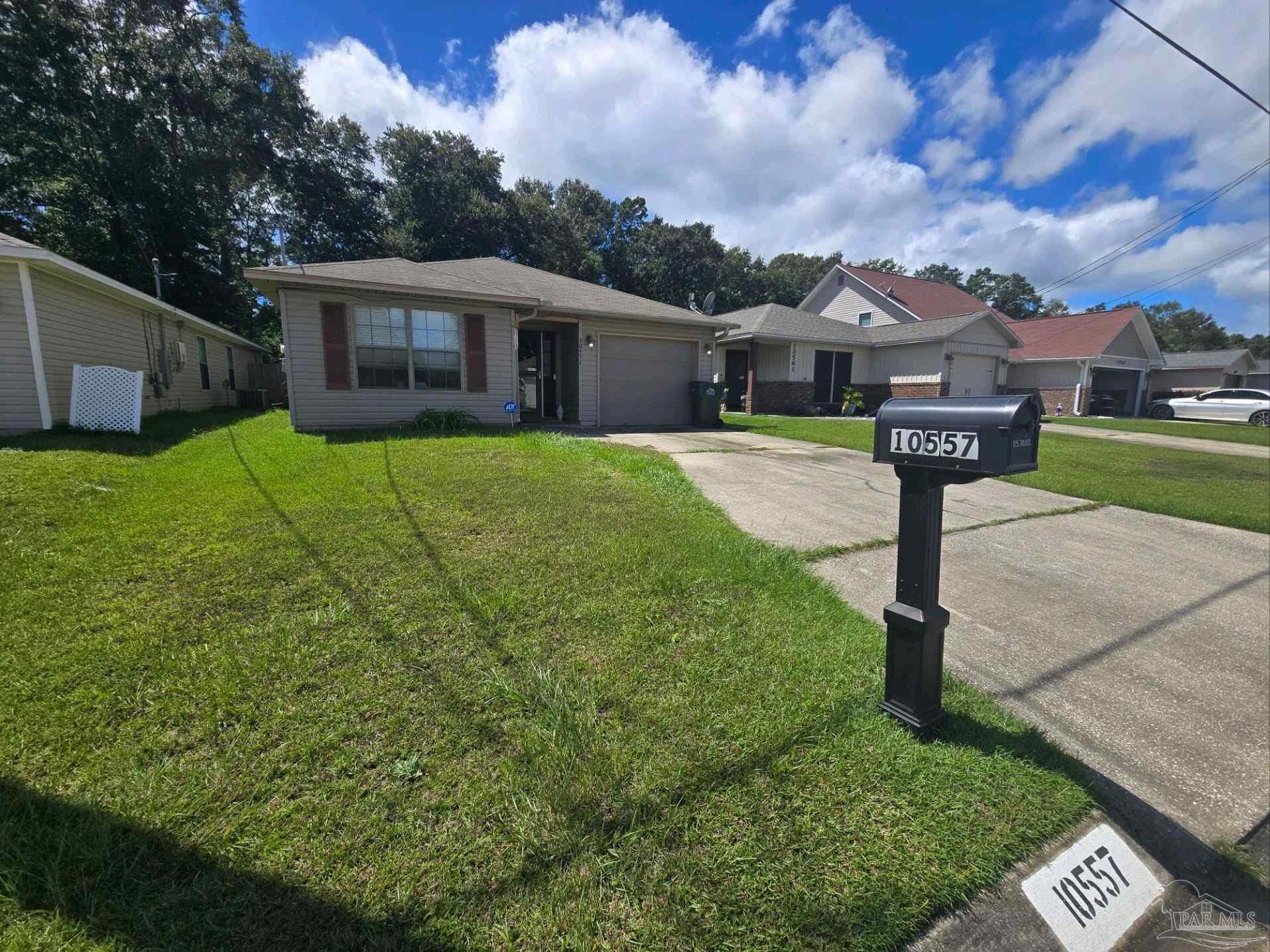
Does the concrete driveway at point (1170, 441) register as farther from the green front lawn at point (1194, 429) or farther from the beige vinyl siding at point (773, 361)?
the beige vinyl siding at point (773, 361)

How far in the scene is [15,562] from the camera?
2895 mm

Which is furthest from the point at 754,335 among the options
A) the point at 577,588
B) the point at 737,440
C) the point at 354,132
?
the point at 354,132

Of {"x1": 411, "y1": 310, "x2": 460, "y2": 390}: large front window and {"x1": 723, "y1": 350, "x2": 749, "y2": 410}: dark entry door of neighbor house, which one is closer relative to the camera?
{"x1": 411, "y1": 310, "x2": 460, "y2": 390}: large front window

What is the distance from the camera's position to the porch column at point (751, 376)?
55.7 ft

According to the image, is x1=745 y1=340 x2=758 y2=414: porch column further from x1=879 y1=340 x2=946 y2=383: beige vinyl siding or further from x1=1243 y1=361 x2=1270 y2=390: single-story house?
x1=1243 y1=361 x2=1270 y2=390: single-story house

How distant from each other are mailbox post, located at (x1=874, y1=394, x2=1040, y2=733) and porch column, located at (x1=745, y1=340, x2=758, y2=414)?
1567 centimetres

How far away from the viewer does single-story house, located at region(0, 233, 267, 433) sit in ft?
24.3

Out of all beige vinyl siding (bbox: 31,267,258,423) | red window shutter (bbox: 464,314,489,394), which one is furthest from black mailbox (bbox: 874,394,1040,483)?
beige vinyl siding (bbox: 31,267,258,423)

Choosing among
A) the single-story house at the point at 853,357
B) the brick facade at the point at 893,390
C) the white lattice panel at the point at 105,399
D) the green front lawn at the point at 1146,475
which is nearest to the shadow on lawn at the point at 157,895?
the green front lawn at the point at 1146,475

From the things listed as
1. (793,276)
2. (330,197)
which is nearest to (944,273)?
(793,276)

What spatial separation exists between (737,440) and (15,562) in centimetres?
912

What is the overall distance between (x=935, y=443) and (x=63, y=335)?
39.8 feet

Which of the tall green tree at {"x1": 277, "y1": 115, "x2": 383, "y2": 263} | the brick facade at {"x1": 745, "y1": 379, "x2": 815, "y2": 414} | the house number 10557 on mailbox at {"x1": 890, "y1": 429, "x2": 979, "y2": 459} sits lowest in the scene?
the house number 10557 on mailbox at {"x1": 890, "y1": 429, "x2": 979, "y2": 459}

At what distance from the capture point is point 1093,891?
1.59 metres
